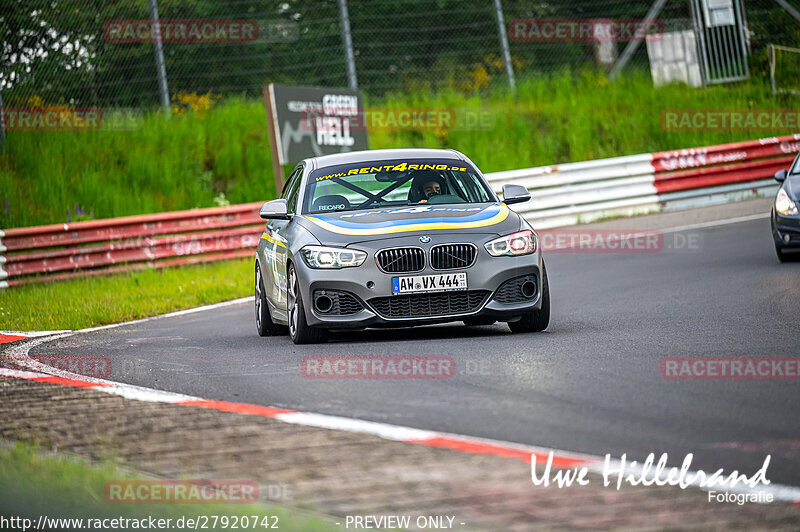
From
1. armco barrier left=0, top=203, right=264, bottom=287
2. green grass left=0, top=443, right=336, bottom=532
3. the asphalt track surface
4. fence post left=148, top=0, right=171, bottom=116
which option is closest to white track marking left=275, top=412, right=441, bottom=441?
the asphalt track surface

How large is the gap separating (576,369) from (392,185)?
11.3 ft

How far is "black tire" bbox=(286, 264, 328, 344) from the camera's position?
9688 millimetres

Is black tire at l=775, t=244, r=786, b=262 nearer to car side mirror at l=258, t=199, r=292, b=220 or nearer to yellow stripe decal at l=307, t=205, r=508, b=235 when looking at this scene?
yellow stripe decal at l=307, t=205, r=508, b=235

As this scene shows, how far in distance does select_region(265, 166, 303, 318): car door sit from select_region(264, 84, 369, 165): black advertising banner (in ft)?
27.6

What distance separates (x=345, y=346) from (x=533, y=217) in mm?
12971

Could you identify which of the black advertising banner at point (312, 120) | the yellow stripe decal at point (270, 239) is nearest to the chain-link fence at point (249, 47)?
the black advertising banner at point (312, 120)

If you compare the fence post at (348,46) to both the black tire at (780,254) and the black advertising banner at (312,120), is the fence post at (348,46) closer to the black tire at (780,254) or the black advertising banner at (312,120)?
the black advertising banner at (312,120)

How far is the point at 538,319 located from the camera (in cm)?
984

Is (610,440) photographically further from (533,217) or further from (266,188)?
(266,188)

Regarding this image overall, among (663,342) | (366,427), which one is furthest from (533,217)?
(366,427)

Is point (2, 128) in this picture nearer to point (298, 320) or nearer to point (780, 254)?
point (780, 254)

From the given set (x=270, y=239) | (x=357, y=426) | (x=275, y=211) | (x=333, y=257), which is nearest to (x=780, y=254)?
(x=270, y=239)

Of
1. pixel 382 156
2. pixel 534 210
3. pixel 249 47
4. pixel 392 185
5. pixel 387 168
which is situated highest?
pixel 249 47

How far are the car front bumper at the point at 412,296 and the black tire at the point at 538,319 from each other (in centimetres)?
28
